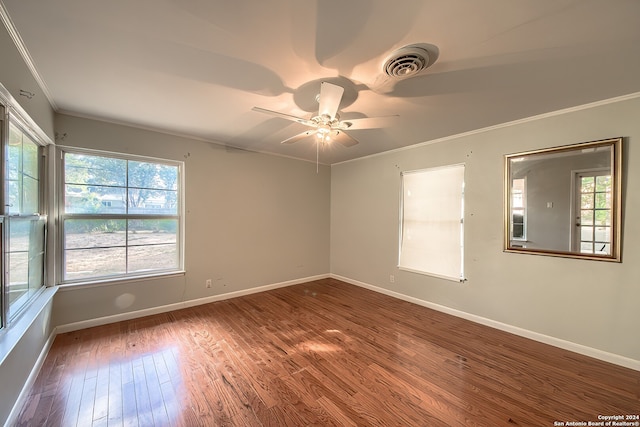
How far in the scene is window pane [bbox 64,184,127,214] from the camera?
280 centimetres

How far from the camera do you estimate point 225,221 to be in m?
3.87

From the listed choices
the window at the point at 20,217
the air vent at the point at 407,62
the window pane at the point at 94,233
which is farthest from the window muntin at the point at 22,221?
the air vent at the point at 407,62

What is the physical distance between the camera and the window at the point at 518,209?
2.79m

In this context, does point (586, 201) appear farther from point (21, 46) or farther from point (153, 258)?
point (153, 258)

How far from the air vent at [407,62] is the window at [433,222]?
81.2 inches

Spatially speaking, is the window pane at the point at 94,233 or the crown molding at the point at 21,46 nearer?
the crown molding at the point at 21,46

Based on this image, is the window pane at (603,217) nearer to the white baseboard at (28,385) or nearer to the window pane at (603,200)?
the window pane at (603,200)

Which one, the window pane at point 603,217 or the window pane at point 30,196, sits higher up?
the window pane at point 30,196

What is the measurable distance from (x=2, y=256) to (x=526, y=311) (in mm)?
4656

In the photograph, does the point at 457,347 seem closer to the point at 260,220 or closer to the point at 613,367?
the point at 613,367

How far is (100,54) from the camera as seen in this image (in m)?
1.69

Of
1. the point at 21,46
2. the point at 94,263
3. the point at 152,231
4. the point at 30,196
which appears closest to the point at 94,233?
the point at 94,263

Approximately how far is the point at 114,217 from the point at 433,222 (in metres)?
4.35

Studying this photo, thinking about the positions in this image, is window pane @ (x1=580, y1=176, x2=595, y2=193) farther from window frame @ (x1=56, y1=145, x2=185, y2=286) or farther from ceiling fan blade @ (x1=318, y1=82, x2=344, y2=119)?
window frame @ (x1=56, y1=145, x2=185, y2=286)
